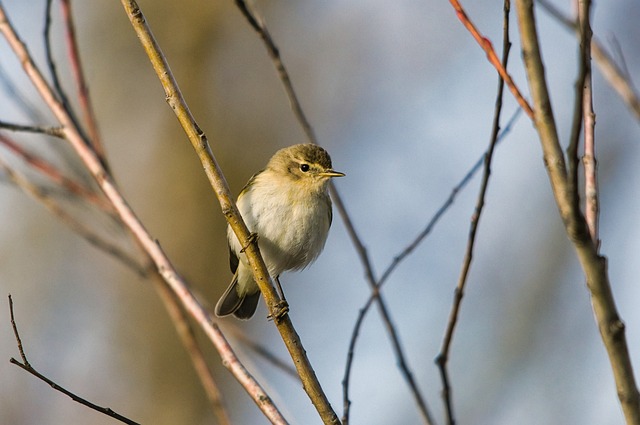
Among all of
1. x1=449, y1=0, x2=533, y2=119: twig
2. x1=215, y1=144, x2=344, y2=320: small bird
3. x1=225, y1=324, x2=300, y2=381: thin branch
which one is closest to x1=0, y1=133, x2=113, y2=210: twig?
x1=225, y1=324, x2=300, y2=381: thin branch

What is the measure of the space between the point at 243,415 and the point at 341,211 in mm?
6718

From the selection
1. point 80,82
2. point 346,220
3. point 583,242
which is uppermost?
point 80,82

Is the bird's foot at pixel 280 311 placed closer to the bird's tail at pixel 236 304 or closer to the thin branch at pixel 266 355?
the thin branch at pixel 266 355

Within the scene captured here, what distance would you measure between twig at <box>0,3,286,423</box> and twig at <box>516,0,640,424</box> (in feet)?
5.09

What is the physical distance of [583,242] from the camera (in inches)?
62.4

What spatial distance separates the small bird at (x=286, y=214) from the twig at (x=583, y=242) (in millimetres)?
2543

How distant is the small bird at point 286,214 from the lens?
14.2 ft

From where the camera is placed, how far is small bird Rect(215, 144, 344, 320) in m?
4.33

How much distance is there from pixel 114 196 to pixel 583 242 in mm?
2055

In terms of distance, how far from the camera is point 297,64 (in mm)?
10453

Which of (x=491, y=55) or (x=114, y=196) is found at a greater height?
(x=114, y=196)

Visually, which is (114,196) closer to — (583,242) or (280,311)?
(280,311)

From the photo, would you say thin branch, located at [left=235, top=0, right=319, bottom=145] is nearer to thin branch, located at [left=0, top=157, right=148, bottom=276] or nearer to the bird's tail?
thin branch, located at [left=0, top=157, right=148, bottom=276]

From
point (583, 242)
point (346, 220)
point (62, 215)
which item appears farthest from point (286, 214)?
point (583, 242)
